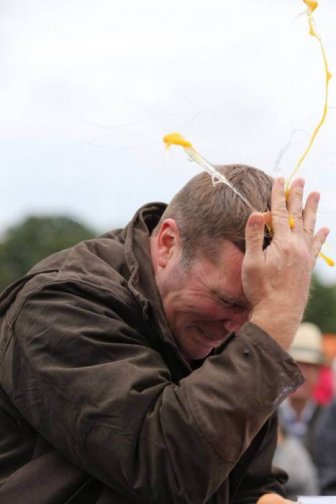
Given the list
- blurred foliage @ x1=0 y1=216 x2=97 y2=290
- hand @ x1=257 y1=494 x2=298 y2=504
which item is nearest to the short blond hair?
hand @ x1=257 y1=494 x2=298 y2=504

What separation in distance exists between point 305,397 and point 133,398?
19.5ft

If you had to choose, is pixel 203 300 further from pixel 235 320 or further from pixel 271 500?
pixel 271 500

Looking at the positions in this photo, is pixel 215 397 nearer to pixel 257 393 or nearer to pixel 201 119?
pixel 257 393

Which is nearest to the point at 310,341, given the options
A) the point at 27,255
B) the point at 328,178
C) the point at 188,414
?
the point at 328,178

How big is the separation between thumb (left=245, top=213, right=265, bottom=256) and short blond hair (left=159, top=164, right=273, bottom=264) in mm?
143

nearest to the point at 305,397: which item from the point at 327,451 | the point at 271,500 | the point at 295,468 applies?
the point at 295,468

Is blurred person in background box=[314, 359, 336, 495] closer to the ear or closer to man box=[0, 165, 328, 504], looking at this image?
man box=[0, 165, 328, 504]

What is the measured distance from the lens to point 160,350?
9.77ft

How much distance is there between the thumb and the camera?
2.82 metres

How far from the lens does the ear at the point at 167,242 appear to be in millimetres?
3139

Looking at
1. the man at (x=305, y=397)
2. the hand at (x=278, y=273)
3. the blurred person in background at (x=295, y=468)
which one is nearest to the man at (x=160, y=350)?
the hand at (x=278, y=273)

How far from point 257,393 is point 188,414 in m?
0.19

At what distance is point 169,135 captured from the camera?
2.93m

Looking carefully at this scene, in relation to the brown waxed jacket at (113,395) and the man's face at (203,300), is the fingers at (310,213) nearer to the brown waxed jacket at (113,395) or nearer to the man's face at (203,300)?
the man's face at (203,300)
